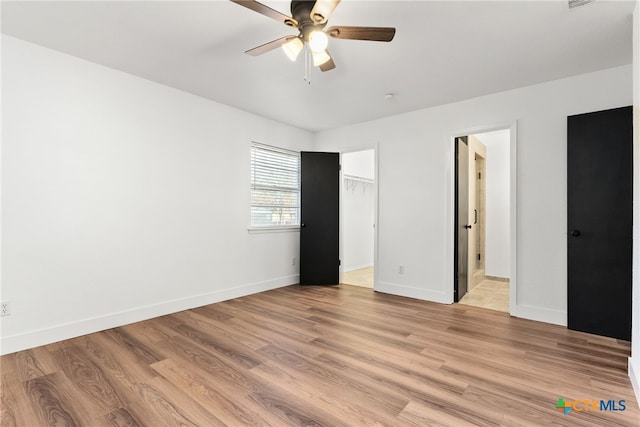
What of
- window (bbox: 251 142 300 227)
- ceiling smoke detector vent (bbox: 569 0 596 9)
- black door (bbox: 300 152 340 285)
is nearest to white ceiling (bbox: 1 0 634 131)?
ceiling smoke detector vent (bbox: 569 0 596 9)

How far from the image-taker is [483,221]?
5.74 meters

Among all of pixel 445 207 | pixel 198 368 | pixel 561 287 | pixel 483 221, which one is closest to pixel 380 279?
pixel 445 207

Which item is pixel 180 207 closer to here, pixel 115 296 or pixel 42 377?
pixel 115 296

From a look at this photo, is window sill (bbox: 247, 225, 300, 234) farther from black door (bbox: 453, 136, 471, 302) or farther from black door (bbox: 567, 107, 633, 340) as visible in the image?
black door (bbox: 567, 107, 633, 340)

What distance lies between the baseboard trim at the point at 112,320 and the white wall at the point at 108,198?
10mm

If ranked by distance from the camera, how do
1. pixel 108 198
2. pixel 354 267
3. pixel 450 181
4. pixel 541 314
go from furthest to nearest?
1. pixel 354 267
2. pixel 450 181
3. pixel 541 314
4. pixel 108 198

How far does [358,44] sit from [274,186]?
266 centimetres

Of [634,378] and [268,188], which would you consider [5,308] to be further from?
[634,378]

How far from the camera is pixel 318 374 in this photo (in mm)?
2213

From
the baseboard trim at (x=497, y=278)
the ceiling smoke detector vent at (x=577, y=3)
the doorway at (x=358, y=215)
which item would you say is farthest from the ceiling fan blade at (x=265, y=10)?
the baseboard trim at (x=497, y=278)

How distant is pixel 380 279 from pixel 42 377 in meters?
3.68

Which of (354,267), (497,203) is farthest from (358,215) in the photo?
(497,203)

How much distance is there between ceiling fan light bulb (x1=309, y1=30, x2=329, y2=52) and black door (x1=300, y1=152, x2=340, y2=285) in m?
3.04

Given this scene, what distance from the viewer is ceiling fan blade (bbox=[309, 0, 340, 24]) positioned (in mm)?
1788
